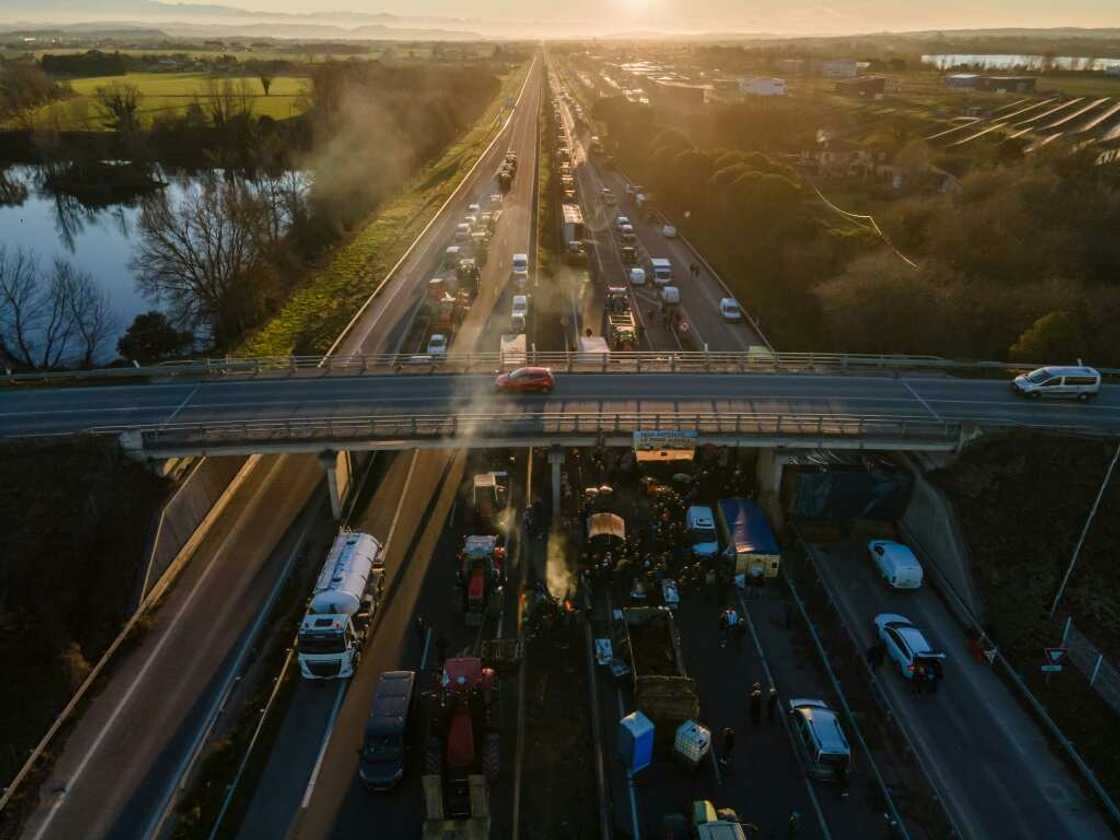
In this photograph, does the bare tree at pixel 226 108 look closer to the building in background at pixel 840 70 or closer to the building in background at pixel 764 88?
the building in background at pixel 764 88

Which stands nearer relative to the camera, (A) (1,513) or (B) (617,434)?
(A) (1,513)

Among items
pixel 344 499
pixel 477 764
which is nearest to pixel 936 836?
pixel 477 764

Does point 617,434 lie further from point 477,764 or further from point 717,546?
point 477,764

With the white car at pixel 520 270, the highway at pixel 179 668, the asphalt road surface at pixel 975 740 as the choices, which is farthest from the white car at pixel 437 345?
the asphalt road surface at pixel 975 740

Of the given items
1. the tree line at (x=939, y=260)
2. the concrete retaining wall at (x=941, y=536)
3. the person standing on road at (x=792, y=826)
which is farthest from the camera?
the tree line at (x=939, y=260)

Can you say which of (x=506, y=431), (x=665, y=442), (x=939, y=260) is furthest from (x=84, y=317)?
(x=939, y=260)

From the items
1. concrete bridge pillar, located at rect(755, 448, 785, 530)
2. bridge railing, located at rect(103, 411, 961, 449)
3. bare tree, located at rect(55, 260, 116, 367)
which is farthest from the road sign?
bare tree, located at rect(55, 260, 116, 367)

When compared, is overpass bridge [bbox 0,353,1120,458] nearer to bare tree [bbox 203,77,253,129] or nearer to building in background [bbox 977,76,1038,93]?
bare tree [bbox 203,77,253,129]
